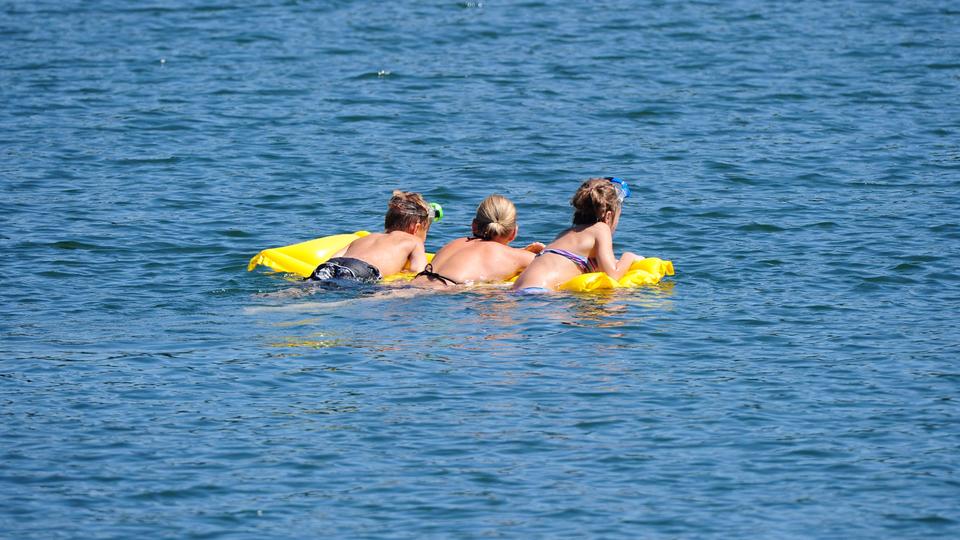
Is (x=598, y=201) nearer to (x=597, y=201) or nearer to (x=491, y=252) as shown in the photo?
(x=597, y=201)

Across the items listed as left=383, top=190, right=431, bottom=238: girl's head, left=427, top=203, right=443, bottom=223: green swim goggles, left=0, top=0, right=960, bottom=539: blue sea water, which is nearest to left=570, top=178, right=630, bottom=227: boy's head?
left=0, top=0, right=960, bottom=539: blue sea water

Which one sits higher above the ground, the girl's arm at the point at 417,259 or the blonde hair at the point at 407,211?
the blonde hair at the point at 407,211

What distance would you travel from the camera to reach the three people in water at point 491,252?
12539 mm

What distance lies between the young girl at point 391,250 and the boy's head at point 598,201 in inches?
56.0

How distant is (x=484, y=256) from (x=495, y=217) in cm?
38

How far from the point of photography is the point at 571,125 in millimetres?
20109

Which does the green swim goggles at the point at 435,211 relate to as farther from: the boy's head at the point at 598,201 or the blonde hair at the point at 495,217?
the boy's head at the point at 598,201

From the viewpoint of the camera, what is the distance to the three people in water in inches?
494

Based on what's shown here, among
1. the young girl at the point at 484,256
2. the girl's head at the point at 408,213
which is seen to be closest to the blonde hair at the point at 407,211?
the girl's head at the point at 408,213

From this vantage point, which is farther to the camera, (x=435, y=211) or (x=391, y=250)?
(x=435, y=211)

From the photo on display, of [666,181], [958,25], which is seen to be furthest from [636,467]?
[958,25]

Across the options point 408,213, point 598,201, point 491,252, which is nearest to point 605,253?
point 598,201

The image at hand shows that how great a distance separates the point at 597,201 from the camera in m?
12.6

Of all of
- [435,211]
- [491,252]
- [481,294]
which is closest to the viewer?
[481,294]
